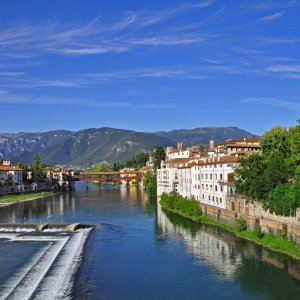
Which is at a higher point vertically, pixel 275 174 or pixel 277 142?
pixel 277 142

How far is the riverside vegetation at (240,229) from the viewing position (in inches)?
1237

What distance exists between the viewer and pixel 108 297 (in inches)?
923

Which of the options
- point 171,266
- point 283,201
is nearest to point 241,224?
point 283,201

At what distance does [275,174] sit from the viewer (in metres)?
38.2

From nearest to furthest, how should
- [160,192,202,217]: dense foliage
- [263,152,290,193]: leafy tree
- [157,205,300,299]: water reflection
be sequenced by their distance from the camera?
[157,205,300,299]: water reflection
[263,152,290,193]: leafy tree
[160,192,202,217]: dense foliage

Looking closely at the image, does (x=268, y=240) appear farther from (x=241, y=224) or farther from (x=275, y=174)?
(x=275, y=174)

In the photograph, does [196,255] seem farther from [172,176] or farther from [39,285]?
[172,176]

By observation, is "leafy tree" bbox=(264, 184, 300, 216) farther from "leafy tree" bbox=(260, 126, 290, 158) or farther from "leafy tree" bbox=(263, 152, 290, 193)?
"leafy tree" bbox=(260, 126, 290, 158)

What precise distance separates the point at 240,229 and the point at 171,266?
1102 cm

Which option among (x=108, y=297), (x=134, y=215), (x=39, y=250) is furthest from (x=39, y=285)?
(x=134, y=215)

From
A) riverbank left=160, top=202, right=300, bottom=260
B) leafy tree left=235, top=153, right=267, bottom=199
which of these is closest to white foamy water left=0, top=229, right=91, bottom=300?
riverbank left=160, top=202, right=300, bottom=260

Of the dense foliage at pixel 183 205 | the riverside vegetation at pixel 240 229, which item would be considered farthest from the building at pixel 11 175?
the riverside vegetation at pixel 240 229

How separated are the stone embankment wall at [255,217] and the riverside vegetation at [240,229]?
1.25 feet

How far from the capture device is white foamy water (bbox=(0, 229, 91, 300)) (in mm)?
23438
